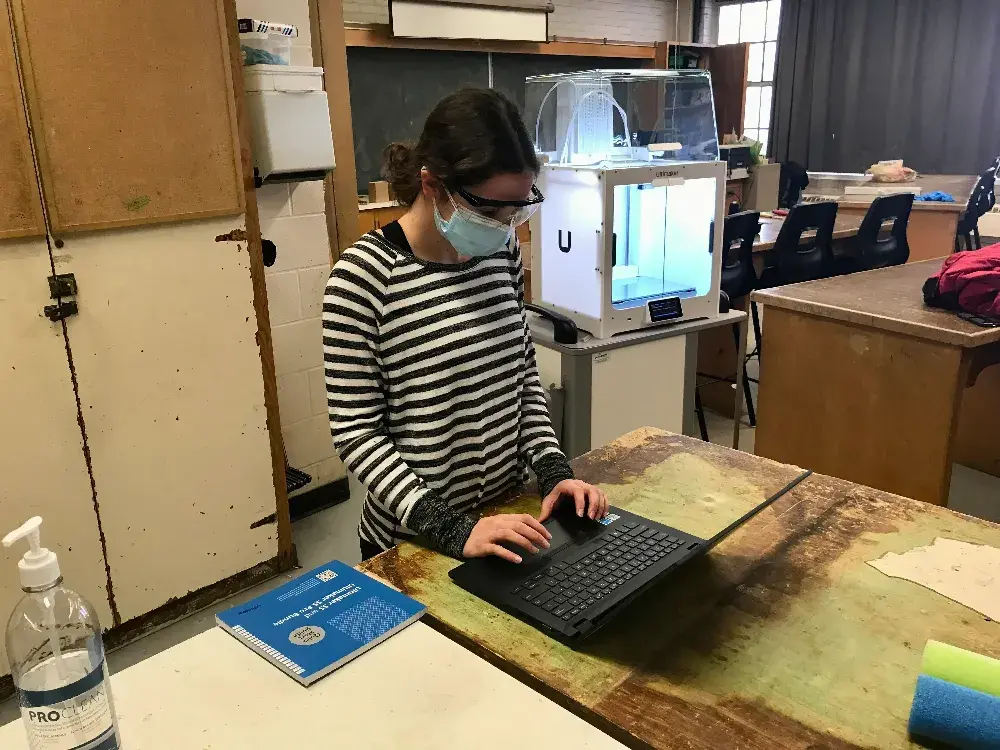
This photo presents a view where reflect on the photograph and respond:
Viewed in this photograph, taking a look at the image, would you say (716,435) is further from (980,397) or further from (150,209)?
(150,209)

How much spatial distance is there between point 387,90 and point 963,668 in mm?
5094

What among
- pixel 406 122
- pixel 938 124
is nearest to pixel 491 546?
pixel 406 122

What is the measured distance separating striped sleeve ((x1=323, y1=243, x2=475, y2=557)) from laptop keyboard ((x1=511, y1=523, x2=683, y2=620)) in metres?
0.18

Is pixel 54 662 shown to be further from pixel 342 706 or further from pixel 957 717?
pixel 957 717

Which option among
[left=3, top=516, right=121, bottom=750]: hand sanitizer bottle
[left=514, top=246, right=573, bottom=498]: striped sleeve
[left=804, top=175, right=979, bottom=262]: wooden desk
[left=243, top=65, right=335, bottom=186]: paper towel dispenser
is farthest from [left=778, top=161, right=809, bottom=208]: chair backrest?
[left=3, top=516, right=121, bottom=750]: hand sanitizer bottle

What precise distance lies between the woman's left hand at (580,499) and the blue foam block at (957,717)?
513 millimetres

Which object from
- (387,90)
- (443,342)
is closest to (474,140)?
(443,342)

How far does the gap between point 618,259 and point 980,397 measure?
1.85 m

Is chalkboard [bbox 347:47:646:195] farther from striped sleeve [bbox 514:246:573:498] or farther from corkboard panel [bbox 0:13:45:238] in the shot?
striped sleeve [bbox 514:246:573:498]

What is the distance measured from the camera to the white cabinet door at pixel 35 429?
1905 millimetres

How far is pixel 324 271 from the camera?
119 inches

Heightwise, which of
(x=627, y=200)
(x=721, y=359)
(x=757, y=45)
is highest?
(x=757, y=45)

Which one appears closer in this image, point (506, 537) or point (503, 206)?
point (506, 537)

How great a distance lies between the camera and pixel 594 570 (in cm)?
108
